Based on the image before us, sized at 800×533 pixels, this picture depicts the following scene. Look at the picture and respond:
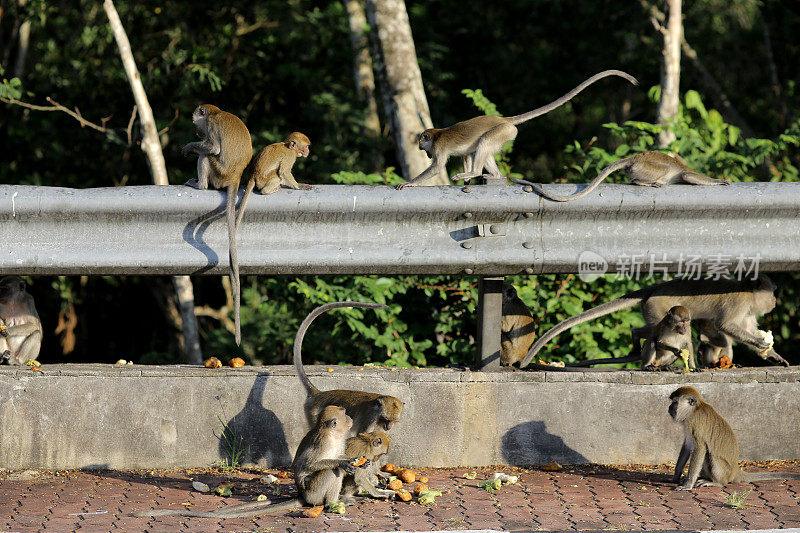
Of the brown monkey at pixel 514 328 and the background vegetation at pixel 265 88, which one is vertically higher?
the background vegetation at pixel 265 88

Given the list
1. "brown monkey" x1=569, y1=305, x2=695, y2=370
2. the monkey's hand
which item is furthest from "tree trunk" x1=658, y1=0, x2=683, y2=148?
the monkey's hand

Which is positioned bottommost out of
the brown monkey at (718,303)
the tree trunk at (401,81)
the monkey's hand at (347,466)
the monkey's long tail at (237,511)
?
the monkey's long tail at (237,511)

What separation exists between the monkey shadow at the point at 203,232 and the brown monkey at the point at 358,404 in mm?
597

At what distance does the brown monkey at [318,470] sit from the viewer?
159 inches

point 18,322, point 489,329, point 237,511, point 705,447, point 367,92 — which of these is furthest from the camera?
point 367,92

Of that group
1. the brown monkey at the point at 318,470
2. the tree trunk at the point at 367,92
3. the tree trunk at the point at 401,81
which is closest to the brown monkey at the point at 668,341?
the brown monkey at the point at 318,470

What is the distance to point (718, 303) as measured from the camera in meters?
5.62

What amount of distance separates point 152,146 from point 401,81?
7.72 ft

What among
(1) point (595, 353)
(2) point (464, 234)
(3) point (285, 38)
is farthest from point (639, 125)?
(3) point (285, 38)

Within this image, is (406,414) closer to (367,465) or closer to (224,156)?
(367,465)

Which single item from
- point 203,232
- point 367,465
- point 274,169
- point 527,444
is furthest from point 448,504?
point 274,169

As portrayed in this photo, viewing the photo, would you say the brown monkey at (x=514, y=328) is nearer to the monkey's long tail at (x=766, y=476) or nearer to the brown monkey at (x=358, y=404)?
the brown monkey at (x=358, y=404)

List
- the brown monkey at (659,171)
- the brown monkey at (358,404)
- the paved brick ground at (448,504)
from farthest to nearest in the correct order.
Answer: the brown monkey at (659,171) < the brown monkey at (358,404) < the paved brick ground at (448,504)

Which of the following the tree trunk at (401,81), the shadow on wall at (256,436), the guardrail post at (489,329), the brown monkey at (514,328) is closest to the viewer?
the shadow on wall at (256,436)
